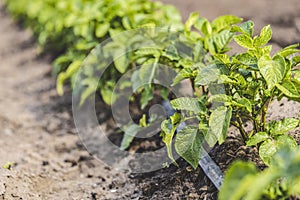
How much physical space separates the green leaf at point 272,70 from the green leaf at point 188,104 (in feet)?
1.23

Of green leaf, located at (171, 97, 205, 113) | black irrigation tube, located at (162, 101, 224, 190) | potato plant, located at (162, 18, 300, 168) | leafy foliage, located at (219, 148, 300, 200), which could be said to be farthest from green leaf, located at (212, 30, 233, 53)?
leafy foliage, located at (219, 148, 300, 200)

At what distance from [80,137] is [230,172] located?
7.29 ft

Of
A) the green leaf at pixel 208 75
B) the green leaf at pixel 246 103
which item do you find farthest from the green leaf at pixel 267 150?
the green leaf at pixel 208 75

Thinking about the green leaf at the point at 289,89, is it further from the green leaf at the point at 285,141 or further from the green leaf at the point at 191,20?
the green leaf at the point at 191,20

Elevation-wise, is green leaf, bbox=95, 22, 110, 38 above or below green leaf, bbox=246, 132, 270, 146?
above

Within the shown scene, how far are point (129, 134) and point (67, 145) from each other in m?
0.68

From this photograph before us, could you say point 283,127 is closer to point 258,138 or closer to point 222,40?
point 258,138

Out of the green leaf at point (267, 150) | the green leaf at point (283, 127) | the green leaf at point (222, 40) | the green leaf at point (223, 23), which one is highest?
the green leaf at point (223, 23)

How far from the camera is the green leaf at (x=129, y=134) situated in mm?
3051

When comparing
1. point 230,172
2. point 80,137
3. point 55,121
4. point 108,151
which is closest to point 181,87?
point 108,151

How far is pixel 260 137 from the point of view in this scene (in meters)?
2.16

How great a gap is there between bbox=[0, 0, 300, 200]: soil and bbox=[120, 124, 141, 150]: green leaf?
190mm

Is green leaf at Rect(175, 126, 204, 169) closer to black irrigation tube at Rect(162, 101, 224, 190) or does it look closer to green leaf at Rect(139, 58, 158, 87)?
black irrigation tube at Rect(162, 101, 224, 190)

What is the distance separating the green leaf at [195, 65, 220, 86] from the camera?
2.26 meters
